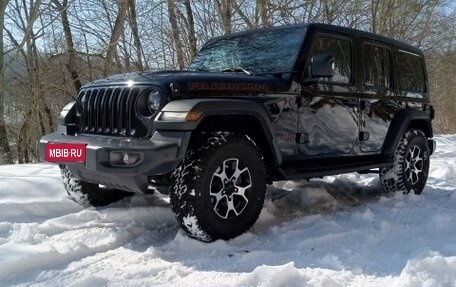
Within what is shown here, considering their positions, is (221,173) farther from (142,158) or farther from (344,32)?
(344,32)

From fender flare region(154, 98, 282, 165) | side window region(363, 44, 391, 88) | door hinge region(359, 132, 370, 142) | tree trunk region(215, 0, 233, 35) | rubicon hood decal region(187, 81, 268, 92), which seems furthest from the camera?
tree trunk region(215, 0, 233, 35)

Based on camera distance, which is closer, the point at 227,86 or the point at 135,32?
the point at 227,86

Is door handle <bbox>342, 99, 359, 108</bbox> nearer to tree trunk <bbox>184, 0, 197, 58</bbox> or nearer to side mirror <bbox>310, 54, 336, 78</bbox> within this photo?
side mirror <bbox>310, 54, 336, 78</bbox>

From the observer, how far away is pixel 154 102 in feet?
10.6

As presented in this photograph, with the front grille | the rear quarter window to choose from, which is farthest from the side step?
the front grille

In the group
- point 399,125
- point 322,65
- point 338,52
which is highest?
point 338,52

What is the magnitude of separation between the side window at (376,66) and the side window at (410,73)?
0.30 meters

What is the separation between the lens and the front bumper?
2.97m

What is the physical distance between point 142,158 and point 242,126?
99 cm

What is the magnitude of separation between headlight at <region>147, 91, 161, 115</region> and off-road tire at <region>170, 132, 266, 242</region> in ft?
1.24

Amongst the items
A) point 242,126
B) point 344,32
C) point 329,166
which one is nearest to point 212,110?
point 242,126

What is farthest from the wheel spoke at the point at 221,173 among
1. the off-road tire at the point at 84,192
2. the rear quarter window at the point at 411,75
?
the rear quarter window at the point at 411,75

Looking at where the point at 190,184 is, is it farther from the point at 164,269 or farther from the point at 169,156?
the point at 164,269

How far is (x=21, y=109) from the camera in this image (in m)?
17.8
